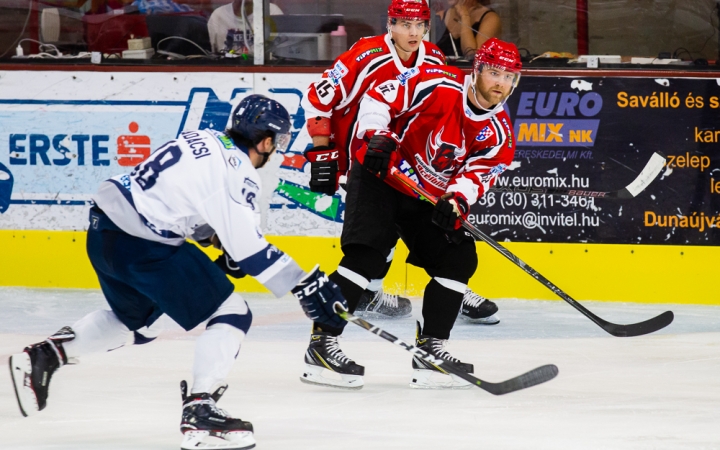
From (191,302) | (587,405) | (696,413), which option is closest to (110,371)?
(191,302)

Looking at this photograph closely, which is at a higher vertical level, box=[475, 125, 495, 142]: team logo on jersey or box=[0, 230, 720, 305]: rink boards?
box=[475, 125, 495, 142]: team logo on jersey

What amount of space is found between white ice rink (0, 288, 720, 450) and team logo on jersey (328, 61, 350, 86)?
0.91 metres

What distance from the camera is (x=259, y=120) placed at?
96.4 inches

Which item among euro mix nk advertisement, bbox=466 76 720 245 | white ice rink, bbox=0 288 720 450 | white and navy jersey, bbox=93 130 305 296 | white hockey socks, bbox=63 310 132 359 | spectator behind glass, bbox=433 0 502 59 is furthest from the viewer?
spectator behind glass, bbox=433 0 502 59

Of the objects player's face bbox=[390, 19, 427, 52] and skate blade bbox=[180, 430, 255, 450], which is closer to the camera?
skate blade bbox=[180, 430, 255, 450]

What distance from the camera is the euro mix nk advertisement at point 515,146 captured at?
175 inches

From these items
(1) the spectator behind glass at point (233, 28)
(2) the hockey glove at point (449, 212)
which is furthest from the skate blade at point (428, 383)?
(1) the spectator behind glass at point (233, 28)

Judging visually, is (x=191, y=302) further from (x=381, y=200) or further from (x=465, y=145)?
(x=465, y=145)

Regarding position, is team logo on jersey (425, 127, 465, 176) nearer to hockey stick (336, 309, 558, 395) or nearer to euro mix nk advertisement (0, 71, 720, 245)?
hockey stick (336, 309, 558, 395)

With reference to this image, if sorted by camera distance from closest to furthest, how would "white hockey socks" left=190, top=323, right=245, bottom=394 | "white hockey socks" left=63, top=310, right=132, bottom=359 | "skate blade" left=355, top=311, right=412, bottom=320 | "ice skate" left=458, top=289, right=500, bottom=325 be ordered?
"white hockey socks" left=190, top=323, right=245, bottom=394, "white hockey socks" left=63, top=310, right=132, bottom=359, "ice skate" left=458, top=289, right=500, bottom=325, "skate blade" left=355, top=311, right=412, bottom=320

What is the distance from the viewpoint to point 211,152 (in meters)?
2.36

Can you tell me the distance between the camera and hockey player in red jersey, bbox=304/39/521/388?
10.3ft

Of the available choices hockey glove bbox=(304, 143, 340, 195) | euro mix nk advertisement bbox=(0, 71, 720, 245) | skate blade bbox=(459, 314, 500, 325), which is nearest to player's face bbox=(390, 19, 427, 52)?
hockey glove bbox=(304, 143, 340, 195)

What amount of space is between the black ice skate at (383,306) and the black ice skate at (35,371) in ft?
5.96
